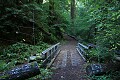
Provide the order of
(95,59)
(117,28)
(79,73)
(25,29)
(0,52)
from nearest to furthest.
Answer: (117,28)
(79,73)
(95,59)
(0,52)
(25,29)

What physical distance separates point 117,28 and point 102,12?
53.9 inches

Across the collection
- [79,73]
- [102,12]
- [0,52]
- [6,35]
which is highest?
[102,12]

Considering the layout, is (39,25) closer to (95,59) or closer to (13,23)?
(13,23)

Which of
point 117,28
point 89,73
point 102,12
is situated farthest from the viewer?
point 89,73

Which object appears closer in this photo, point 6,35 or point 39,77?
point 39,77

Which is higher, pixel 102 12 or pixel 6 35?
pixel 102 12

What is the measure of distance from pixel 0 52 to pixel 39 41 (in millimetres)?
4740

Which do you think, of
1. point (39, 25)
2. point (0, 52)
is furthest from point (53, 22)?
point (0, 52)

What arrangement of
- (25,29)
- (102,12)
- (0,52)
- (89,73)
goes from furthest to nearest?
(25,29) < (0,52) < (89,73) < (102,12)

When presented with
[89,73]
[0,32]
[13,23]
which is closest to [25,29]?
[13,23]

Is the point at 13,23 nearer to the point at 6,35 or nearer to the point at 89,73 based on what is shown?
the point at 6,35

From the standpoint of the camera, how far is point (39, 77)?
20.0ft

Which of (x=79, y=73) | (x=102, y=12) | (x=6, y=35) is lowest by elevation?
(x=79, y=73)

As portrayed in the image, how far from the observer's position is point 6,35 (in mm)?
11430
